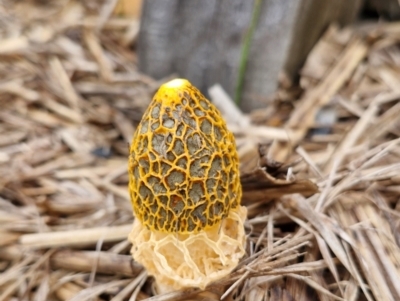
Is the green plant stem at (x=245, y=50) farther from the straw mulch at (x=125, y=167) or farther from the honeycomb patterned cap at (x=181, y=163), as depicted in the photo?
the honeycomb patterned cap at (x=181, y=163)

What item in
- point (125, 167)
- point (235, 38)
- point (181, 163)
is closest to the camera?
point (181, 163)

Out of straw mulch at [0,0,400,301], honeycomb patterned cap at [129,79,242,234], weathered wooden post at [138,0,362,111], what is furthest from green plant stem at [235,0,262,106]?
honeycomb patterned cap at [129,79,242,234]

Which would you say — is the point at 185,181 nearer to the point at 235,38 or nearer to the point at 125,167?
the point at 125,167

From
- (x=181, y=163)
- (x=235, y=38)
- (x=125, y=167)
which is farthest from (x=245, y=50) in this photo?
(x=181, y=163)

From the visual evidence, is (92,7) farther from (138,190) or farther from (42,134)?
(138,190)

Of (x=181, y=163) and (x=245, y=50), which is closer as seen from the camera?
(x=181, y=163)

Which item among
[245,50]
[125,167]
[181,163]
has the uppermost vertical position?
[181,163]
